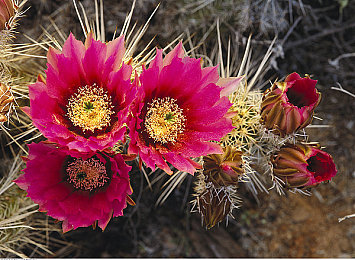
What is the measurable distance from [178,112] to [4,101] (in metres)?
0.46

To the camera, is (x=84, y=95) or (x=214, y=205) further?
(x=214, y=205)

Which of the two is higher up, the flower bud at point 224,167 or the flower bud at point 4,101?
the flower bud at point 4,101

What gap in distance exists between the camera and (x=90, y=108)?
2.82 feet

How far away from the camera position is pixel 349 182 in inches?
70.5

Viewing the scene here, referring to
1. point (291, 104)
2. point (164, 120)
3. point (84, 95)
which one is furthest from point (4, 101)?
point (291, 104)

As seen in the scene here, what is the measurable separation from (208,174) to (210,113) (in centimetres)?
22

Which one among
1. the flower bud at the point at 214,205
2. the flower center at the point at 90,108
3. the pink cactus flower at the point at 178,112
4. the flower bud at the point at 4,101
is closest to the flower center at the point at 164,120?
the pink cactus flower at the point at 178,112

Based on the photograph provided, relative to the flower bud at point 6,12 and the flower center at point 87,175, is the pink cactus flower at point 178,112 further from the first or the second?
the flower bud at point 6,12

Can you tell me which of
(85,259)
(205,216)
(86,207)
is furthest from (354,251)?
(86,207)

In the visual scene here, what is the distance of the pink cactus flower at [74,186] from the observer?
0.79 m

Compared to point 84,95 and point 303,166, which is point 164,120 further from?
point 303,166

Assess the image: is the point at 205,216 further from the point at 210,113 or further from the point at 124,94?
the point at 124,94

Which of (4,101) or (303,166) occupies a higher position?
(4,101)

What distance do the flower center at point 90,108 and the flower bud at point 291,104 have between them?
44 cm
